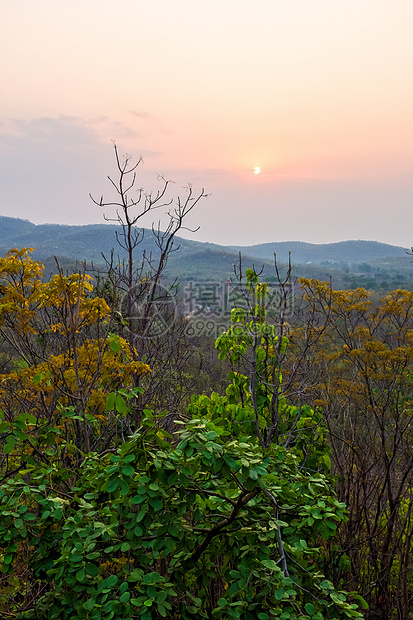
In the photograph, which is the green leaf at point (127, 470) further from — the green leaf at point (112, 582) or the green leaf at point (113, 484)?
the green leaf at point (112, 582)

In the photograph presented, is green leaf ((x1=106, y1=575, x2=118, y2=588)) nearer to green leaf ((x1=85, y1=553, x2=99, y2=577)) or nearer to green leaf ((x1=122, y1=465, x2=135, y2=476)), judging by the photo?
green leaf ((x1=85, y1=553, x2=99, y2=577))

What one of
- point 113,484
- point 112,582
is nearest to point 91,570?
point 112,582

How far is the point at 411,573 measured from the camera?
5340 mm

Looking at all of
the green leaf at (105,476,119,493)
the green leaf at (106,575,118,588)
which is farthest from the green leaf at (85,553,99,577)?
the green leaf at (105,476,119,493)

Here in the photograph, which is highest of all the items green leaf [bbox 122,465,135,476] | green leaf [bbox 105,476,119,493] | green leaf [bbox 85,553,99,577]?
green leaf [bbox 122,465,135,476]

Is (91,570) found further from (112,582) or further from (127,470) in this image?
(127,470)

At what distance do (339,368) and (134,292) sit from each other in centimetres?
606

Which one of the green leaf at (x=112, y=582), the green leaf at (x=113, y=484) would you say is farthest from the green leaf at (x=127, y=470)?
the green leaf at (x=112, y=582)

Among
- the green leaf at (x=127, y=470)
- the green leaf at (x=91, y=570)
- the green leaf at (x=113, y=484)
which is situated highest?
the green leaf at (x=127, y=470)

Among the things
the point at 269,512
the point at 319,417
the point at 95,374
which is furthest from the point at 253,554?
the point at 319,417

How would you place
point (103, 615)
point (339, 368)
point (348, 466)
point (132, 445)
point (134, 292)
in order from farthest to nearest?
point (339, 368), point (134, 292), point (348, 466), point (132, 445), point (103, 615)

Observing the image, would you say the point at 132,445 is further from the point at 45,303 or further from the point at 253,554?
the point at 45,303

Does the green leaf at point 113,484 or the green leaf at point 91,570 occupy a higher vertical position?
the green leaf at point 113,484

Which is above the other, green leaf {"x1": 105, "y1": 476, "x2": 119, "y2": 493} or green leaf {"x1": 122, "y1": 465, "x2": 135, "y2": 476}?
green leaf {"x1": 122, "y1": 465, "x2": 135, "y2": 476}
